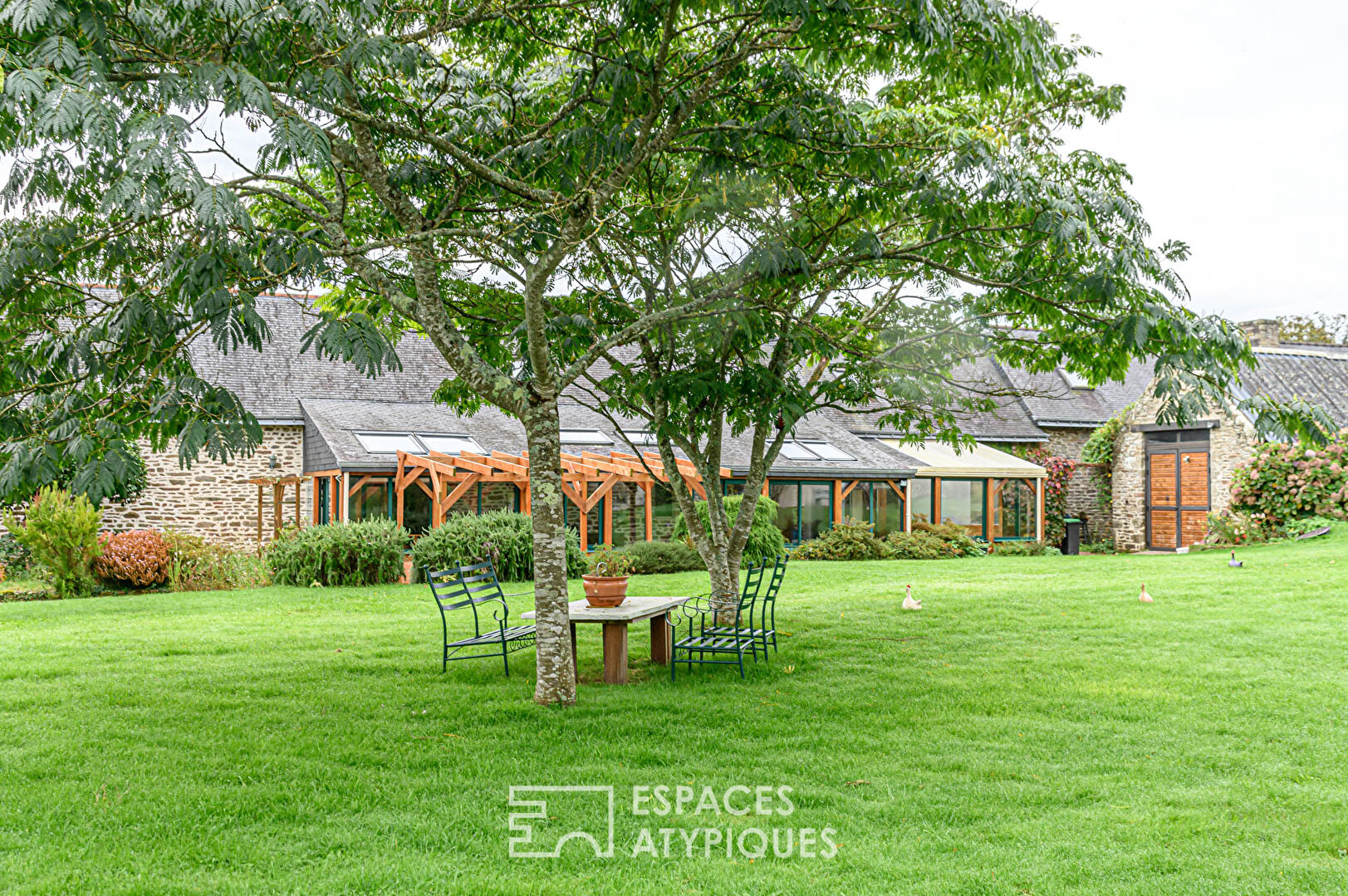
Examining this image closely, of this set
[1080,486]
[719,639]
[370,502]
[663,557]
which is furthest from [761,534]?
[1080,486]

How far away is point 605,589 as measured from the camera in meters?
7.72

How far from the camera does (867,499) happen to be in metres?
22.9

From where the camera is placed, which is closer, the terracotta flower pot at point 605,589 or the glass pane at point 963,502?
the terracotta flower pot at point 605,589

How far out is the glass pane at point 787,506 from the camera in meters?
21.9

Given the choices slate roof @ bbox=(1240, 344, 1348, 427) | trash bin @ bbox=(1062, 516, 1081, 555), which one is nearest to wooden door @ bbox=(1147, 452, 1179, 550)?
trash bin @ bbox=(1062, 516, 1081, 555)

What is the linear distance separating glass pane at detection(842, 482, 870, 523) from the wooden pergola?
17.0ft

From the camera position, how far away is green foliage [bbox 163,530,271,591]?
15234 mm

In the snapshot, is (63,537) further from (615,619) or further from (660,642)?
(615,619)

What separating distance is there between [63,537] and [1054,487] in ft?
72.8

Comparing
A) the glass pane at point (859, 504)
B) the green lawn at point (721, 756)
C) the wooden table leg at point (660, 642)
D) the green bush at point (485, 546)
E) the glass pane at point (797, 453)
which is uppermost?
the glass pane at point (797, 453)

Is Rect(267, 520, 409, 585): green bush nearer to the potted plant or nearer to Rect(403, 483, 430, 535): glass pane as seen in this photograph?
Rect(403, 483, 430, 535): glass pane

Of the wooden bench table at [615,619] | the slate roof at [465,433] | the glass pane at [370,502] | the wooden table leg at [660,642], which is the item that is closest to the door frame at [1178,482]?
the slate roof at [465,433]

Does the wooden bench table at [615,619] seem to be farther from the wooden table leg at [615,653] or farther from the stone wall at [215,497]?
the stone wall at [215,497]

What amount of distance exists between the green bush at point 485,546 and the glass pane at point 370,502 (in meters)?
3.55
